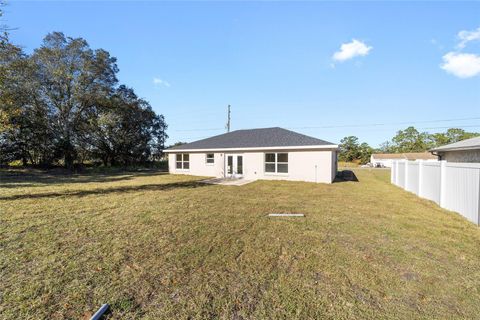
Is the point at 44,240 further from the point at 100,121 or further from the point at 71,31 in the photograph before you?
the point at 71,31

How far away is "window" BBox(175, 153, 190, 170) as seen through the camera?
1952cm

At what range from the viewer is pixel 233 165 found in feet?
55.7

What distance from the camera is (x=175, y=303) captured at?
2.50m

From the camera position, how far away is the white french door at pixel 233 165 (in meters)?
16.7

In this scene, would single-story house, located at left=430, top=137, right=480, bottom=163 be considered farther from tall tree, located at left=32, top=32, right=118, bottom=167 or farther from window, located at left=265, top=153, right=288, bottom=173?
tall tree, located at left=32, top=32, right=118, bottom=167

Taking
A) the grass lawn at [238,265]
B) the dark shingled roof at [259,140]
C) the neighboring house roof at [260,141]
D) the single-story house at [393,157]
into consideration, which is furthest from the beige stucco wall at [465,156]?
the single-story house at [393,157]

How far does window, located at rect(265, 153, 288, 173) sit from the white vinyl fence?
21.8ft

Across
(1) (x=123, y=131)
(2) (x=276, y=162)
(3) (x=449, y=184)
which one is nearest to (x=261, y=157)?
(2) (x=276, y=162)

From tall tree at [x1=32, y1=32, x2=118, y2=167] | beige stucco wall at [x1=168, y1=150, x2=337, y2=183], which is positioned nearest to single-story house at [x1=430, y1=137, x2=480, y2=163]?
beige stucco wall at [x1=168, y1=150, x2=337, y2=183]

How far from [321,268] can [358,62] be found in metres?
16.2

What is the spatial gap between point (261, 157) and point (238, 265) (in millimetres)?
12623

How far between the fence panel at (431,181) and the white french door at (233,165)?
10420mm

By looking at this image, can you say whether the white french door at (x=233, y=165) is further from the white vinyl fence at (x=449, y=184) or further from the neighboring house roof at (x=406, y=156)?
the neighboring house roof at (x=406, y=156)

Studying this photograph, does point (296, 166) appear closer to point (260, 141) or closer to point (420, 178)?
point (260, 141)
